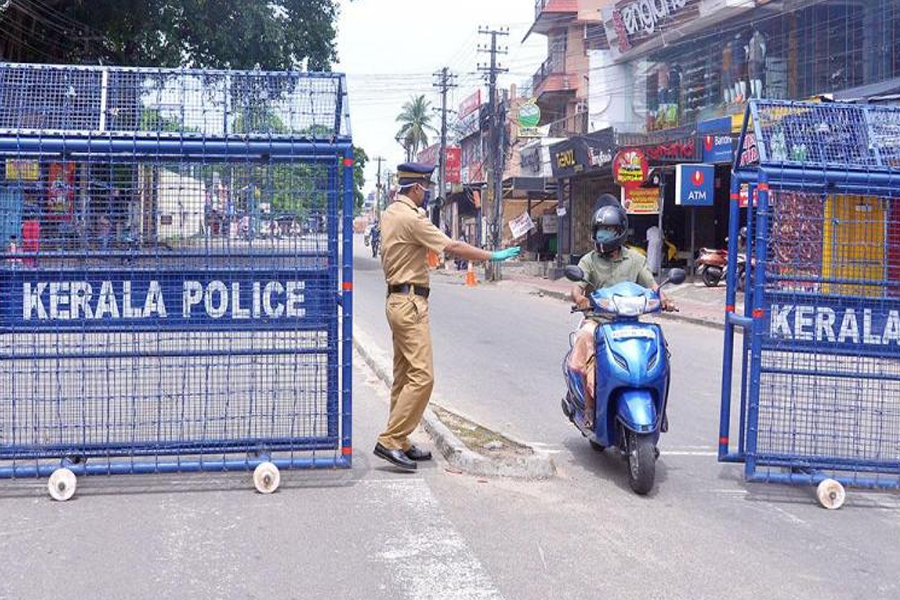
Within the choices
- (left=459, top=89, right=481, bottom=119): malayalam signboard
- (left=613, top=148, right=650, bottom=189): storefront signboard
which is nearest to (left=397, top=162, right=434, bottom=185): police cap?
(left=613, top=148, right=650, bottom=189): storefront signboard

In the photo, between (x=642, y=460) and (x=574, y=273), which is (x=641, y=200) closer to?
(x=574, y=273)

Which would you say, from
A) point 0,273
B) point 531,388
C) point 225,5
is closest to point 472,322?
point 531,388

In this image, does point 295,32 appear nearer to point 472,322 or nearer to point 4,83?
point 472,322

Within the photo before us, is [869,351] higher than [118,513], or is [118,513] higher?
[869,351]

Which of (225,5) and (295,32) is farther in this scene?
(295,32)

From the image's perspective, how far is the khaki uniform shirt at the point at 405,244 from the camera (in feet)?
20.1

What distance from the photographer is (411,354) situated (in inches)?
243

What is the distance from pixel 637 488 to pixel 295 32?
22830 mm

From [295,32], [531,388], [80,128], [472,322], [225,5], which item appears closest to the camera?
[80,128]

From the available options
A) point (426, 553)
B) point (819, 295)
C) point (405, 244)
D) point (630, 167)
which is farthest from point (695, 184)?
point (426, 553)

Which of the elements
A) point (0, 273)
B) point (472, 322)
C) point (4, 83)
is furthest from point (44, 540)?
point (472, 322)

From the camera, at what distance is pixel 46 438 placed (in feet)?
19.4

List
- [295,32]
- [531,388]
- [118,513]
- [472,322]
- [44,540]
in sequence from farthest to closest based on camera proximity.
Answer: [295,32]
[472,322]
[531,388]
[118,513]
[44,540]

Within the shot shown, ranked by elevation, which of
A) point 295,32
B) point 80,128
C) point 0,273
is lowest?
point 0,273
